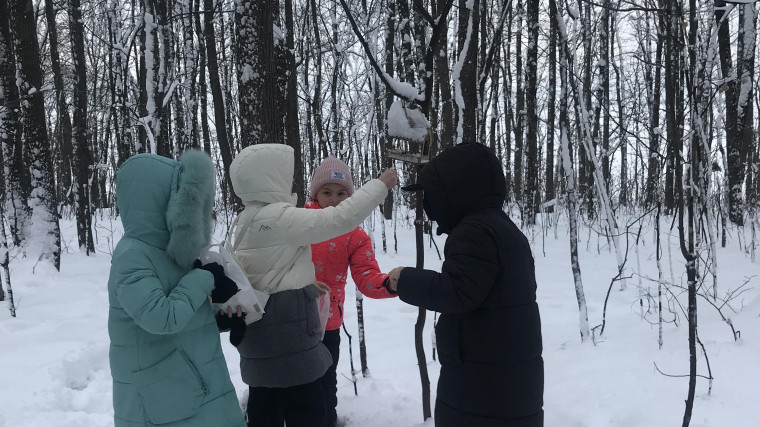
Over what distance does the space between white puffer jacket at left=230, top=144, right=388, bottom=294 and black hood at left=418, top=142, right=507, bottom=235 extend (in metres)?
0.35

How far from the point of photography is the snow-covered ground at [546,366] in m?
2.84

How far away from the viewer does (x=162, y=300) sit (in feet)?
5.37

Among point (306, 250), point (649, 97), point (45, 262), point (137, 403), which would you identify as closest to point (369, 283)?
point (306, 250)

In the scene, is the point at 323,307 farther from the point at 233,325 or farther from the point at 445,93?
the point at 445,93

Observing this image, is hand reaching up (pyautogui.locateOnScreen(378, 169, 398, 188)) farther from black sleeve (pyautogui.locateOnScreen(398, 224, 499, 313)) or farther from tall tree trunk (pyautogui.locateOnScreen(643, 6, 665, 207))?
tall tree trunk (pyautogui.locateOnScreen(643, 6, 665, 207))

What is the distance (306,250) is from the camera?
7.18ft

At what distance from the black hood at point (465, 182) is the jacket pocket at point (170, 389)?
1.06 m

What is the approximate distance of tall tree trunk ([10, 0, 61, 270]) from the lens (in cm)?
783

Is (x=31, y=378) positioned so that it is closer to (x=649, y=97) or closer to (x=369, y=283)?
(x=369, y=283)

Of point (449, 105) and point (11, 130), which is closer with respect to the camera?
point (11, 130)

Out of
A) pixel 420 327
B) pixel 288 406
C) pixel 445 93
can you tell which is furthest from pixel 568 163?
pixel 445 93

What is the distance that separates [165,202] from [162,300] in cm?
36

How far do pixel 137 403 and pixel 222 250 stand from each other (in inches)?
23.4

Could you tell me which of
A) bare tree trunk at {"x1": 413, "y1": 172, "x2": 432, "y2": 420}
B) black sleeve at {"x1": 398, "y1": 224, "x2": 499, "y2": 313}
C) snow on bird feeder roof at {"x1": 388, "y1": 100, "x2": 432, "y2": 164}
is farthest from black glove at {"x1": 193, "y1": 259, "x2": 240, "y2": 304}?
bare tree trunk at {"x1": 413, "y1": 172, "x2": 432, "y2": 420}
